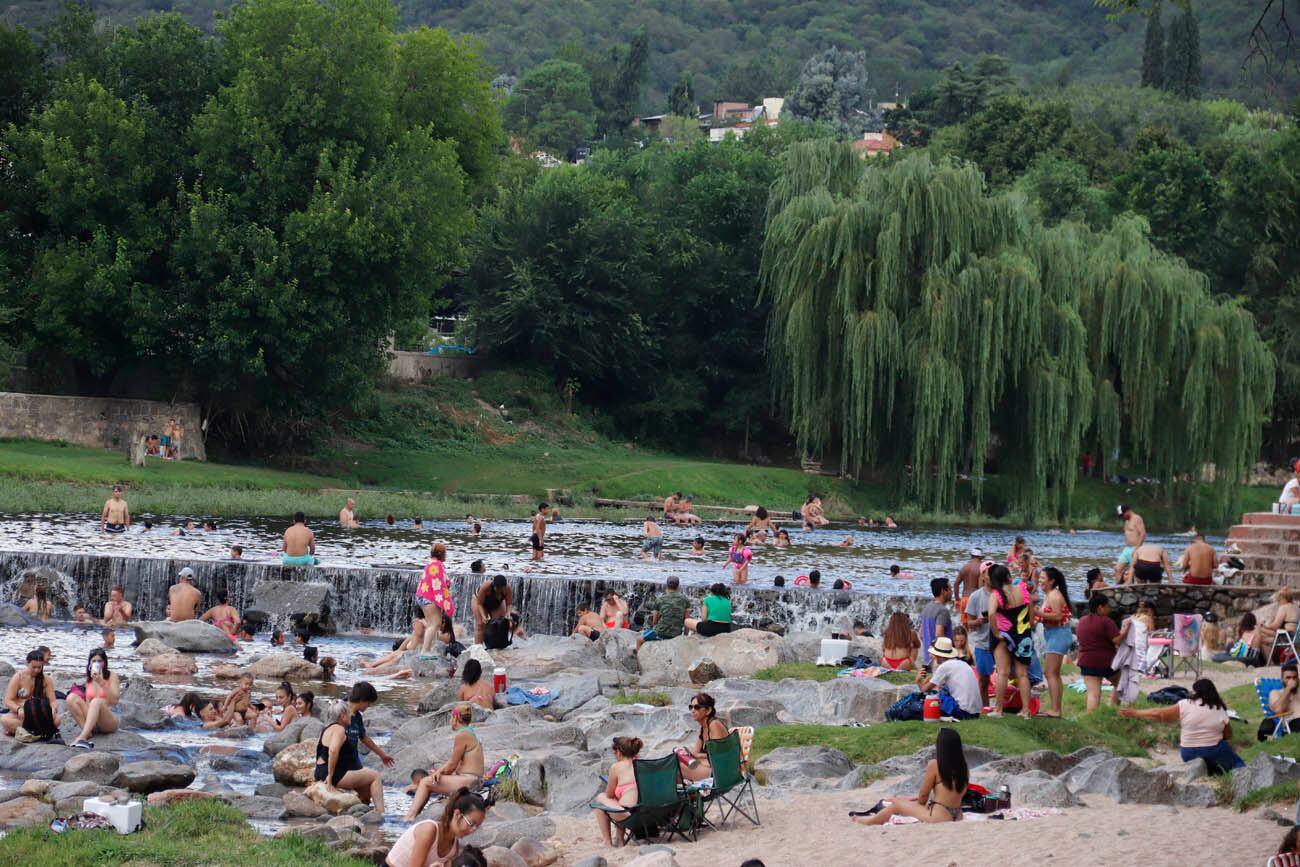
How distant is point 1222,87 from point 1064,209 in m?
121

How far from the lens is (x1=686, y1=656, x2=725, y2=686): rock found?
70.6 feet

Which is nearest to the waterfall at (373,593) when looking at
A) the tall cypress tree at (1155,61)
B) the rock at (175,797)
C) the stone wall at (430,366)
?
the rock at (175,797)

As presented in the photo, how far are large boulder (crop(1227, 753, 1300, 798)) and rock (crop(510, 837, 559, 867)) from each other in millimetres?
5763

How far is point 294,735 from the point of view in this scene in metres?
17.1

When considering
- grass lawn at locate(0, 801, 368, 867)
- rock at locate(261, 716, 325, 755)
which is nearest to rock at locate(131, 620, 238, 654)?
rock at locate(261, 716, 325, 755)

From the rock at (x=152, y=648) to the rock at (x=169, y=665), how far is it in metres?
0.23

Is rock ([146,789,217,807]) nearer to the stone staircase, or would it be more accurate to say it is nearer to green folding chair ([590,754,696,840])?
green folding chair ([590,754,696,840])

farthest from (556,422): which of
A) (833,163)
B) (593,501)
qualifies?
(833,163)

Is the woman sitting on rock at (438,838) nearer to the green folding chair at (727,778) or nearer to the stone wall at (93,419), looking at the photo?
the green folding chair at (727,778)

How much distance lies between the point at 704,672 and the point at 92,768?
8.77 m

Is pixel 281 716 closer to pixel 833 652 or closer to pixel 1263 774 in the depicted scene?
pixel 833 652

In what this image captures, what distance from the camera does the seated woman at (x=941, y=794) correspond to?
13133mm

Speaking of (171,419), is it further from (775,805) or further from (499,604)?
(775,805)

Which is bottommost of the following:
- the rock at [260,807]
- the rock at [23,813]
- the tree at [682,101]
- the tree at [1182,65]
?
the rock at [260,807]
